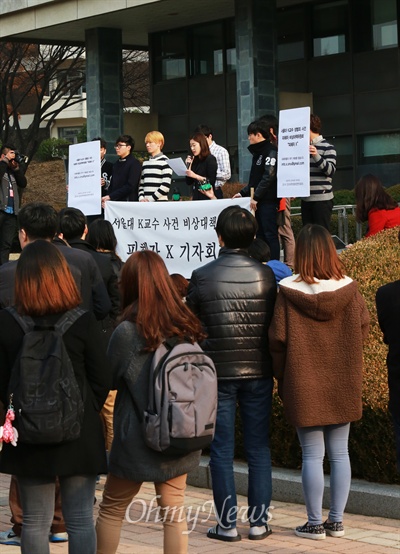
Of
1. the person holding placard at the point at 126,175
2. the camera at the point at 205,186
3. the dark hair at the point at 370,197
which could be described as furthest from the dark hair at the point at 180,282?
the person holding placard at the point at 126,175

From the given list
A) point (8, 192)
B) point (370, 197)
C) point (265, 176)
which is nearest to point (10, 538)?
point (370, 197)

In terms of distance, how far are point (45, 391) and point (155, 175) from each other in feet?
29.1

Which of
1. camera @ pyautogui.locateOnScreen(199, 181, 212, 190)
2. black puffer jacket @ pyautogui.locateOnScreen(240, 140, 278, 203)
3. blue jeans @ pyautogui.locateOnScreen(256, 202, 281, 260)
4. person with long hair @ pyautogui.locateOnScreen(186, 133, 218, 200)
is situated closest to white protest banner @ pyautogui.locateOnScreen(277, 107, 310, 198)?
black puffer jacket @ pyautogui.locateOnScreen(240, 140, 278, 203)

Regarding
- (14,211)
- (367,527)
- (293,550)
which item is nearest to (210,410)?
(293,550)

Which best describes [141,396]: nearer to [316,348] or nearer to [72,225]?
[316,348]

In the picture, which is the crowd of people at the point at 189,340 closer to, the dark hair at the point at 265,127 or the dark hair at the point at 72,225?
the dark hair at the point at 72,225

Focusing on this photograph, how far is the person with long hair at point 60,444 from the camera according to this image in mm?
4809

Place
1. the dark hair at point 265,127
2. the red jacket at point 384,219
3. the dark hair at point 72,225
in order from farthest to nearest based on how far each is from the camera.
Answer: the dark hair at point 265,127 < the red jacket at point 384,219 < the dark hair at point 72,225

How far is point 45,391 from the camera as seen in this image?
187 inches

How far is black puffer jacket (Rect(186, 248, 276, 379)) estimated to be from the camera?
21.1 feet

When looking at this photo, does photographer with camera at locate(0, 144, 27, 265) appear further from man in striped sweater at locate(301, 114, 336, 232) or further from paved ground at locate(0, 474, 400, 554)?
paved ground at locate(0, 474, 400, 554)

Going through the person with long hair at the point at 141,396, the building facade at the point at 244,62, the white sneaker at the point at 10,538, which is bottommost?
the white sneaker at the point at 10,538

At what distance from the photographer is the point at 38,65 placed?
3509cm

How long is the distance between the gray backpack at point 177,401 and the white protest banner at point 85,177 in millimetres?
8351
